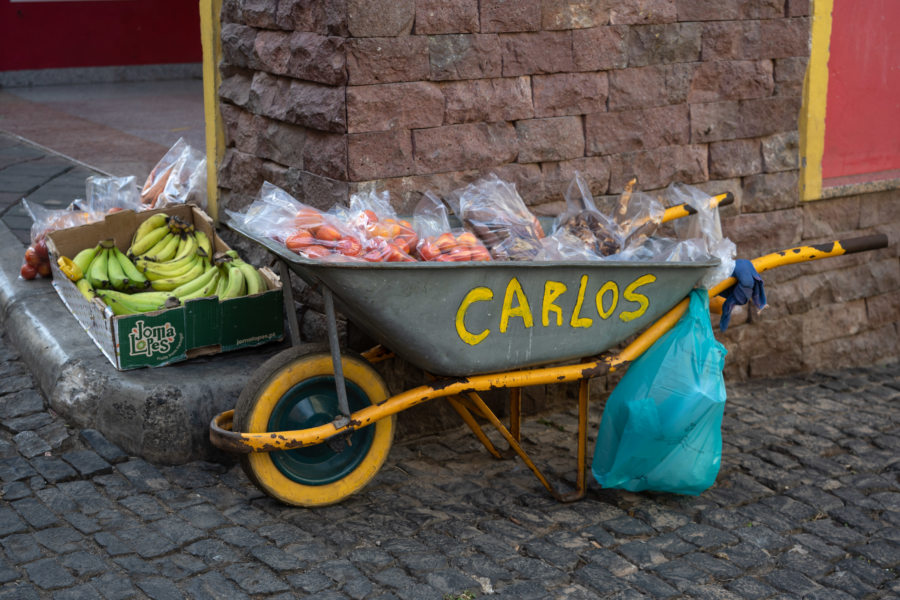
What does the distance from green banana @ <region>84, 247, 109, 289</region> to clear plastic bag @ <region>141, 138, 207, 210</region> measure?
2.17 ft

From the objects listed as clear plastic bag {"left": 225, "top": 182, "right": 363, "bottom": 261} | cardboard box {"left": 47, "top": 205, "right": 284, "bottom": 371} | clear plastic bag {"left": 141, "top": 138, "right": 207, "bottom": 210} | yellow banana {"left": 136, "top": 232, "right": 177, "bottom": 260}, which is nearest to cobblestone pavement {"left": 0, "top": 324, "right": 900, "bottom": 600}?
cardboard box {"left": 47, "top": 205, "right": 284, "bottom": 371}

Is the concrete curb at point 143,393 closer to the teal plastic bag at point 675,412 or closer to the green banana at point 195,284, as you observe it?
the green banana at point 195,284

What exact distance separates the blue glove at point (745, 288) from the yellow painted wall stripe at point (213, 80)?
2.46m

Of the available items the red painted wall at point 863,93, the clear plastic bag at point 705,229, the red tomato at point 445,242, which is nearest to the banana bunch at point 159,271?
the red tomato at point 445,242

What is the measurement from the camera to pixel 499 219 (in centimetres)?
379

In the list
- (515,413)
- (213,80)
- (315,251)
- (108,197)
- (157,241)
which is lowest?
(515,413)

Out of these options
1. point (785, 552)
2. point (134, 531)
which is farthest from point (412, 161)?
point (785, 552)

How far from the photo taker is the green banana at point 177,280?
4.45m

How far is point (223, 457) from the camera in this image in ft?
13.0

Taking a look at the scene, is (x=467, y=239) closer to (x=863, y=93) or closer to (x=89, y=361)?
(x=89, y=361)

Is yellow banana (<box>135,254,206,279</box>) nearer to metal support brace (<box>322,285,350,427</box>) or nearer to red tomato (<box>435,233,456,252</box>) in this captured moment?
metal support brace (<box>322,285,350,427</box>)

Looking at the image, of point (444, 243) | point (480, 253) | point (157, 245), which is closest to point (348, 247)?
point (444, 243)

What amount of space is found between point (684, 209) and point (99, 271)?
250 cm

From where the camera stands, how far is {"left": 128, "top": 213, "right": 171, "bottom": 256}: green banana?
4660 mm
